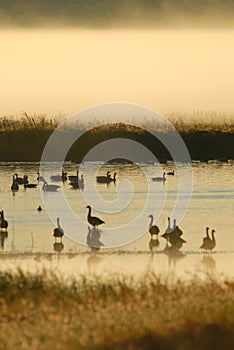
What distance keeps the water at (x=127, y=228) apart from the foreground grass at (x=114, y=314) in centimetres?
225

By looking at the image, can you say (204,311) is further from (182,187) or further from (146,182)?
(146,182)

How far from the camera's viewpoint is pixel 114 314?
12922 mm

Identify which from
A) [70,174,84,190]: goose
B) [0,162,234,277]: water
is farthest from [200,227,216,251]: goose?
[70,174,84,190]: goose

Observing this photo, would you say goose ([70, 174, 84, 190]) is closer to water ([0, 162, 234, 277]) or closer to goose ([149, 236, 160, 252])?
water ([0, 162, 234, 277])

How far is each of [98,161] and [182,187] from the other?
20.9 metres

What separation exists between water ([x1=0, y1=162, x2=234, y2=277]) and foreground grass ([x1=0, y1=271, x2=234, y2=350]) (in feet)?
7.38

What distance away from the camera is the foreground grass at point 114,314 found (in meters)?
11.6

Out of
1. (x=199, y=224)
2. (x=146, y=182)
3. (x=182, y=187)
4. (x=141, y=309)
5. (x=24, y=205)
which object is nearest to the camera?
(x=141, y=309)

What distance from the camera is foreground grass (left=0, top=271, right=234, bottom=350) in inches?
457

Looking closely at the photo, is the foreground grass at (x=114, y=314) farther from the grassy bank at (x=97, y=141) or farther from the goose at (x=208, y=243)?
the grassy bank at (x=97, y=141)

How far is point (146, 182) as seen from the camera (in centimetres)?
4538

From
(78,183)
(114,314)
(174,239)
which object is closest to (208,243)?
(174,239)

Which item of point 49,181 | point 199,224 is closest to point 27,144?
point 49,181

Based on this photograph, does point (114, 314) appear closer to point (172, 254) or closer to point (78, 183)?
point (172, 254)
